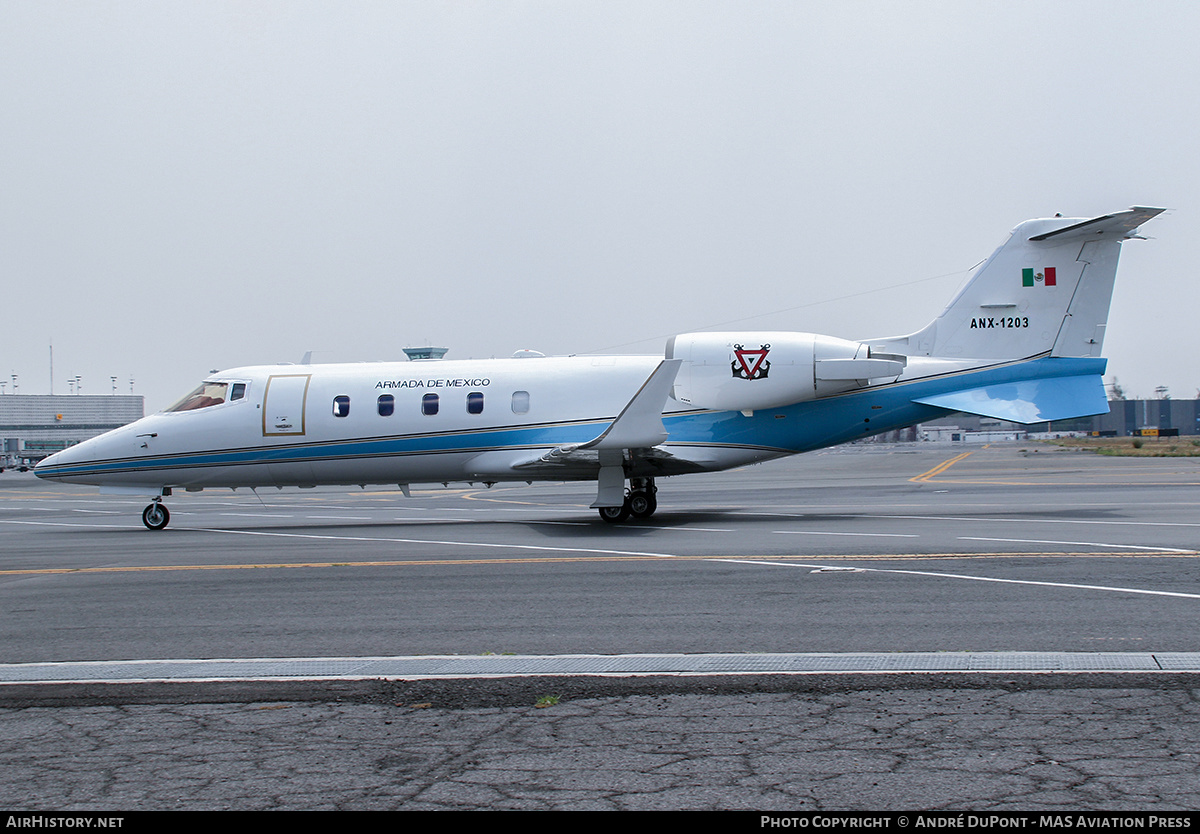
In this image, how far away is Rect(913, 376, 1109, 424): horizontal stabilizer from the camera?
18.9 metres

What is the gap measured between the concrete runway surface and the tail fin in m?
3.81

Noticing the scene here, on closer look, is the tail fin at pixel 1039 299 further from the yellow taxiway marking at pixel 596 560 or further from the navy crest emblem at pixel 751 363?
the yellow taxiway marking at pixel 596 560

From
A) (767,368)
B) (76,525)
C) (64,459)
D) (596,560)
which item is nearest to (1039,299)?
(767,368)

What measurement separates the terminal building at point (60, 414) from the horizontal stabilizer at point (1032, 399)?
139135 mm

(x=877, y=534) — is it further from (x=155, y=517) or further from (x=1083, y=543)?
(x=155, y=517)

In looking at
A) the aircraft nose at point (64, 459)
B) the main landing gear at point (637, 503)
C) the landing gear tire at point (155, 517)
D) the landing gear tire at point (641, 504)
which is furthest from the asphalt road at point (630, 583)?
the aircraft nose at point (64, 459)

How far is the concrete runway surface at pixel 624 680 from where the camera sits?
4.63 m

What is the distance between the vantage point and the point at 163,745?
17.7 ft

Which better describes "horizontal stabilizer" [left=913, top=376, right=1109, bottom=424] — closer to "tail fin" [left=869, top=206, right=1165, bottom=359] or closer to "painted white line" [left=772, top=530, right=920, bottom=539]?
"tail fin" [left=869, top=206, right=1165, bottom=359]

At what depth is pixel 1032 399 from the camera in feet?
62.8

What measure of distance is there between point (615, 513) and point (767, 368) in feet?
13.4

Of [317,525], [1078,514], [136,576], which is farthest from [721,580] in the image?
[317,525]
